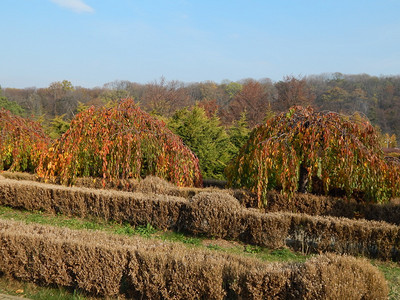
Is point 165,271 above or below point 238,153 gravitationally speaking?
below

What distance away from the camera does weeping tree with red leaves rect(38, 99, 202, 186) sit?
28.8ft

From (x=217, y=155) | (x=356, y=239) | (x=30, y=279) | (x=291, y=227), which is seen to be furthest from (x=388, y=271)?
(x=217, y=155)

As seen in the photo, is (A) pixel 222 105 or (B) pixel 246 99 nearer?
(B) pixel 246 99

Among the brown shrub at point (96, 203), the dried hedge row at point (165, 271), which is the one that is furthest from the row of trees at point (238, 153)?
the dried hedge row at point (165, 271)

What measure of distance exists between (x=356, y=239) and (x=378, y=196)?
157 centimetres

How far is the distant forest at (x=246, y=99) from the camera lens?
105 ft

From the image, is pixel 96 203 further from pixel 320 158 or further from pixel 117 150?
pixel 320 158

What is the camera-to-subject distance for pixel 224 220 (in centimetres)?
638

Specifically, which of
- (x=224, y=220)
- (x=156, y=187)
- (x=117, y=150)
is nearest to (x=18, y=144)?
(x=117, y=150)

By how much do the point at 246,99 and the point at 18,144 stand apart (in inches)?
1015

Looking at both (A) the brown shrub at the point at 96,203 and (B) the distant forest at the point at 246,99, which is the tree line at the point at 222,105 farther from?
(A) the brown shrub at the point at 96,203

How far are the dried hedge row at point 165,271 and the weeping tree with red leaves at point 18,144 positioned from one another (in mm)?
7077

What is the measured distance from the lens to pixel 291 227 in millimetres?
6074

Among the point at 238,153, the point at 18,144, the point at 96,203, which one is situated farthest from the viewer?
the point at 18,144
